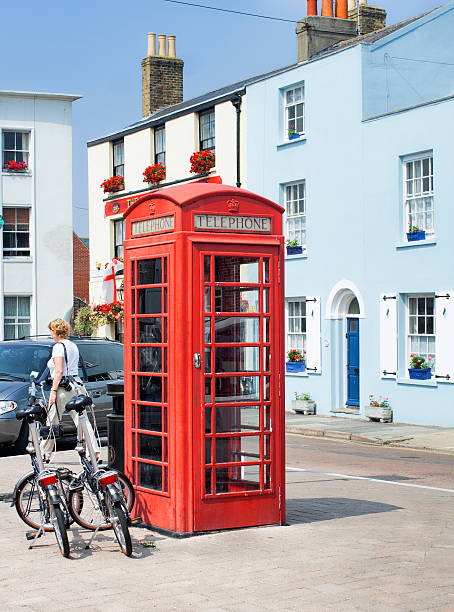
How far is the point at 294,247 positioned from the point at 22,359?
1211 cm

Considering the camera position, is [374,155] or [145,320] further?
[374,155]

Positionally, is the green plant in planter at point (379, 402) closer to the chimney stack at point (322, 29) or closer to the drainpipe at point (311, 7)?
the chimney stack at point (322, 29)

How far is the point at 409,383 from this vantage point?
2214 centimetres

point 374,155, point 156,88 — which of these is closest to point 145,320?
point 374,155

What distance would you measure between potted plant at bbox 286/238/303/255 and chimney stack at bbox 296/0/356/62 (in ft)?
19.6

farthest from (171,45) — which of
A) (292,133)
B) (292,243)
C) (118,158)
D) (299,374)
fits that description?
(299,374)

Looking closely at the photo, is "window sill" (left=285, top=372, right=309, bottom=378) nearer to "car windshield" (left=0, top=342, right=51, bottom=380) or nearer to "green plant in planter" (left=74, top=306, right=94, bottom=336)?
"car windshield" (left=0, top=342, right=51, bottom=380)

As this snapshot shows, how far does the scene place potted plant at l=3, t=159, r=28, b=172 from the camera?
39428 millimetres

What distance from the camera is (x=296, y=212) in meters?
26.4

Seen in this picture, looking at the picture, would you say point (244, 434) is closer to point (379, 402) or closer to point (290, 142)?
point (379, 402)

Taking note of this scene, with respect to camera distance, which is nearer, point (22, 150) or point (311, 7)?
point (311, 7)

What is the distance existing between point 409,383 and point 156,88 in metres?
19.3

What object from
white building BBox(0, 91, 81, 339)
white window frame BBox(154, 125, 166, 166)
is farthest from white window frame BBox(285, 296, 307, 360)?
white building BBox(0, 91, 81, 339)

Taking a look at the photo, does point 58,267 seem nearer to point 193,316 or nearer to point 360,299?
point 360,299
